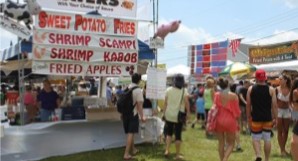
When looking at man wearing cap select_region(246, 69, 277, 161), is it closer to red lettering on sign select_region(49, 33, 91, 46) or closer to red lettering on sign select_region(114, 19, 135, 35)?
red lettering on sign select_region(114, 19, 135, 35)

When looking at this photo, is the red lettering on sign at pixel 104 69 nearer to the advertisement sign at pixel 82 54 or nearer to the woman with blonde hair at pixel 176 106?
the advertisement sign at pixel 82 54

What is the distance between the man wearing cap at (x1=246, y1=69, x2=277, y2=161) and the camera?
7488 mm

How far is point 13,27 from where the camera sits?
796cm

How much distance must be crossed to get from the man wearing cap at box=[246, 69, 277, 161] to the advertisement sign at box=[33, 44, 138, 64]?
3.48 m

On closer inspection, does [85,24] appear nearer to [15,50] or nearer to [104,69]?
[104,69]

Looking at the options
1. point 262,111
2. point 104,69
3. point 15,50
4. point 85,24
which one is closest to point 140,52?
point 104,69

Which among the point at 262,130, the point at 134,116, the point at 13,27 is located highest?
the point at 13,27

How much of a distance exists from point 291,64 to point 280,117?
9040mm

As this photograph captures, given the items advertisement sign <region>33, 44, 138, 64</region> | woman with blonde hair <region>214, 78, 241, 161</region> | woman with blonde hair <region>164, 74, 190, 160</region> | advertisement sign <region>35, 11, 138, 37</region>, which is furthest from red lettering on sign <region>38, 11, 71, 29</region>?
woman with blonde hair <region>214, 78, 241, 161</region>

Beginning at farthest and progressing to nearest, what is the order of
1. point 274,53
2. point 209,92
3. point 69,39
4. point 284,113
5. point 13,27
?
point 274,53
point 209,92
point 69,39
point 284,113
point 13,27

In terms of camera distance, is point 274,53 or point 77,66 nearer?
point 77,66

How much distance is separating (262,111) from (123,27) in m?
4.11

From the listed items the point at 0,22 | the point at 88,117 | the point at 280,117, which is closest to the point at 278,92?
the point at 280,117

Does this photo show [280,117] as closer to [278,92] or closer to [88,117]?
[278,92]
